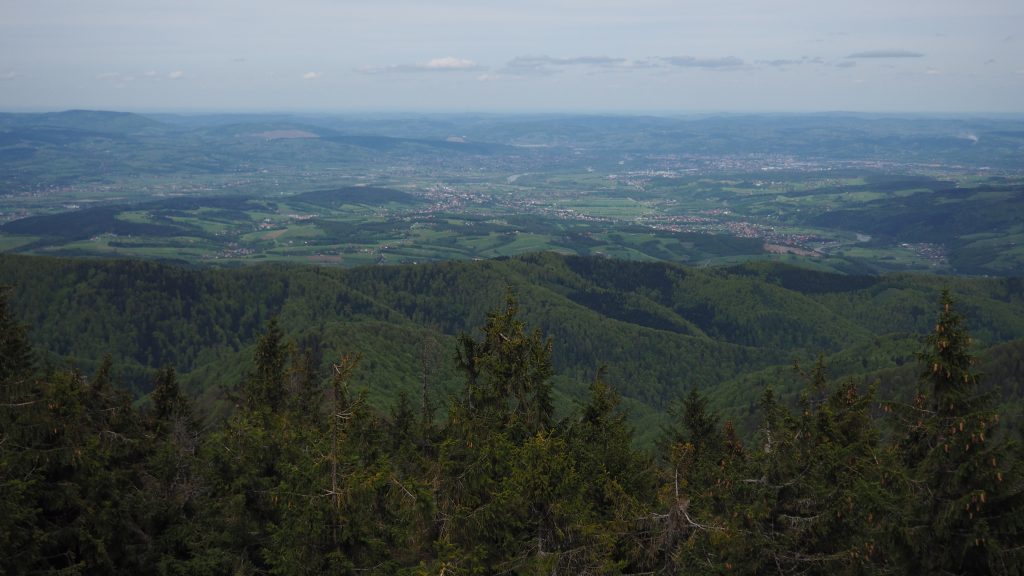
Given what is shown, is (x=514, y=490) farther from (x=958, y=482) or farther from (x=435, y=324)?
(x=435, y=324)

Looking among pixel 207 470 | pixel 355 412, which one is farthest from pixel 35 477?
pixel 355 412

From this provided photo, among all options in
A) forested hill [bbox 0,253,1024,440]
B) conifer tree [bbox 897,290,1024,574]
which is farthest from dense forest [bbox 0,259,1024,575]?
forested hill [bbox 0,253,1024,440]

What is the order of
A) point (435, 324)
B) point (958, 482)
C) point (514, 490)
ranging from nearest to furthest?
point (958, 482), point (514, 490), point (435, 324)

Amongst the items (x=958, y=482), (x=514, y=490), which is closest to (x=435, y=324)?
(x=514, y=490)

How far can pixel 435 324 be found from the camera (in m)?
182

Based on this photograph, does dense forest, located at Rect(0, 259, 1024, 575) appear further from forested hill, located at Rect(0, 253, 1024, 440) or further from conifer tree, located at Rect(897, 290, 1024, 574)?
forested hill, located at Rect(0, 253, 1024, 440)

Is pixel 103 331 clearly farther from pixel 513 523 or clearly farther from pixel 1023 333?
pixel 1023 333

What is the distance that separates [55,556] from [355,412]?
8706 millimetres

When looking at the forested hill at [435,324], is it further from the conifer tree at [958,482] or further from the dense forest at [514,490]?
the conifer tree at [958,482]

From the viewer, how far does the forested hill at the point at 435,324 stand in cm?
12419

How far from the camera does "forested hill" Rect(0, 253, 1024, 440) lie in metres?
124

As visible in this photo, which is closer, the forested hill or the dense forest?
the dense forest

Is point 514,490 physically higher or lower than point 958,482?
lower

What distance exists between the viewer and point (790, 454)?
17688 millimetres
